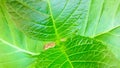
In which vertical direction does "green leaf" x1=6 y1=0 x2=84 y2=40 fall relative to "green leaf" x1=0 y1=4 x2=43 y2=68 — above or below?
above

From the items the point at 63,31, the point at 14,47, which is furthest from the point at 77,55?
the point at 14,47

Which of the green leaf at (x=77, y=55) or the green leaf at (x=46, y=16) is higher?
the green leaf at (x=46, y=16)

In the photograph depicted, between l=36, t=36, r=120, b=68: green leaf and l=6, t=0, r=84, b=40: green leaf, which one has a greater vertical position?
l=6, t=0, r=84, b=40: green leaf

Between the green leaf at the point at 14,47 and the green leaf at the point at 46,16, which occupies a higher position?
the green leaf at the point at 46,16

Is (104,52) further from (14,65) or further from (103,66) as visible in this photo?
(14,65)

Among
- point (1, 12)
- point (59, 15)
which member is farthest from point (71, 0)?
point (1, 12)
